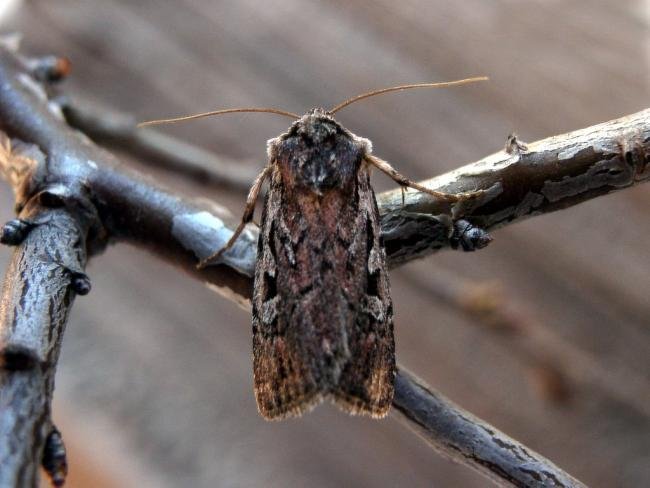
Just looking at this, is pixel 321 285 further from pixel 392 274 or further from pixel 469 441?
pixel 392 274

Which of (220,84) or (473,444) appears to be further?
(220,84)

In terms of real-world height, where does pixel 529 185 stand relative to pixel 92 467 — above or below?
above

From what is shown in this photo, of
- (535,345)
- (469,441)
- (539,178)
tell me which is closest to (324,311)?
(469,441)

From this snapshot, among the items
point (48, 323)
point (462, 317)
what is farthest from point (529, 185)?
point (462, 317)

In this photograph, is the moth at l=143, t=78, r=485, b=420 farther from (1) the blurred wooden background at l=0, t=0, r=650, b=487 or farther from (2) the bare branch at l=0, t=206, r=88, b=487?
(1) the blurred wooden background at l=0, t=0, r=650, b=487

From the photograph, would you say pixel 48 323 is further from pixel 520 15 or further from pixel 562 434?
pixel 520 15

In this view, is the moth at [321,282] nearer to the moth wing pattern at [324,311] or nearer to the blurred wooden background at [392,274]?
the moth wing pattern at [324,311]

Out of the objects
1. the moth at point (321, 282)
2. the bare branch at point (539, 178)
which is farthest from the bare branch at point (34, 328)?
the bare branch at point (539, 178)
